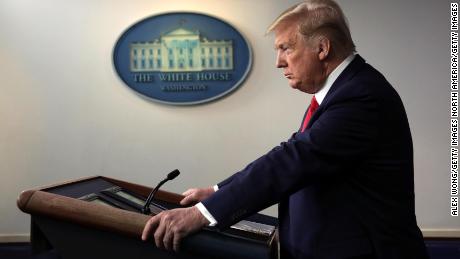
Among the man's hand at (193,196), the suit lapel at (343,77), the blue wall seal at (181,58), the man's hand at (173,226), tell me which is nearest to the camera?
the man's hand at (173,226)

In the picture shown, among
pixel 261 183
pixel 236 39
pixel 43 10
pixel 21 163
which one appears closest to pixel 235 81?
pixel 236 39

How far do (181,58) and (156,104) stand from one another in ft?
1.25

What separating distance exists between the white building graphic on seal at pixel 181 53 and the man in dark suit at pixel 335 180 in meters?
1.68

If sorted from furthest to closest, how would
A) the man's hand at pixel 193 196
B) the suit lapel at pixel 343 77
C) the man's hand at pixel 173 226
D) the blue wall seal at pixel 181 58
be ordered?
the blue wall seal at pixel 181 58 → the man's hand at pixel 193 196 → the suit lapel at pixel 343 77 → the man's hand at pixel 173 226

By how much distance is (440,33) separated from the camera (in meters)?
2.75

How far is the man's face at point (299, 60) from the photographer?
3.62 feet

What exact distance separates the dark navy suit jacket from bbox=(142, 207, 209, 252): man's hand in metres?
0.04

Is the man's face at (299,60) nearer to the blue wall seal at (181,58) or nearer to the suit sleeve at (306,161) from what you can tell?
the suit sleeve at (306,161)

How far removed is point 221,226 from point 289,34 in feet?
1.92

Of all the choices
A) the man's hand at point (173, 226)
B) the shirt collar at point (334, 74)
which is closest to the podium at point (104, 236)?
the man's hand at point (173, 226)

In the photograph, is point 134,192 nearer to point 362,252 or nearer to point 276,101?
point 362,252

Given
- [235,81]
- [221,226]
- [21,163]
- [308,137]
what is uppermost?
[235,81]

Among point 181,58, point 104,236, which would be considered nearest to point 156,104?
point 181,58

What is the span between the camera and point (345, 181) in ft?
3.21
